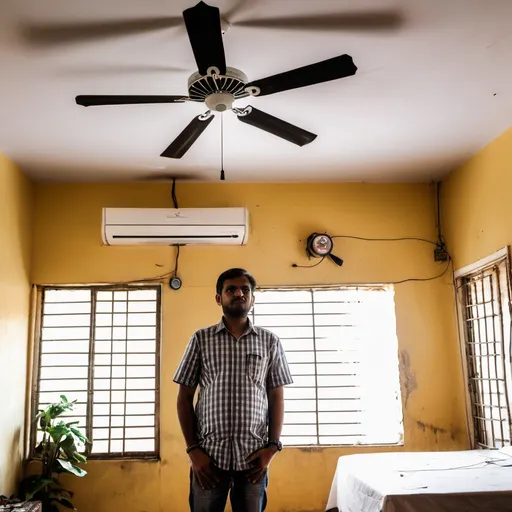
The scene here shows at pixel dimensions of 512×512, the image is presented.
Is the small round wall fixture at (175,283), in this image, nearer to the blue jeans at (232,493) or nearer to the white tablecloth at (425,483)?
the white tablecloth at (425,483)

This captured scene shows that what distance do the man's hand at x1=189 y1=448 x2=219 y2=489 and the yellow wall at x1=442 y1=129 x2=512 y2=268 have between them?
237cm

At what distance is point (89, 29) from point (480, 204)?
111 inches

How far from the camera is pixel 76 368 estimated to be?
436 centimetres

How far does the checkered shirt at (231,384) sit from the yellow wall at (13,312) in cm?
194

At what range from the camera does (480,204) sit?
3.94 m

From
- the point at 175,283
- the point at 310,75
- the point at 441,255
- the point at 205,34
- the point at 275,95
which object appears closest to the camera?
the point at 205,34

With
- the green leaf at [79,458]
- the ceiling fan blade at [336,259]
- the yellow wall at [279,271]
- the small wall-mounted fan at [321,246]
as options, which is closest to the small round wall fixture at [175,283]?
the yellow wall at [279,271]

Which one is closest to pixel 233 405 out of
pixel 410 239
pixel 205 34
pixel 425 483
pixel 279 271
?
pixel 425 483

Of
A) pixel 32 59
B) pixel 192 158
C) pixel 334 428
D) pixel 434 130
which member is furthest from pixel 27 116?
pixel 334 428

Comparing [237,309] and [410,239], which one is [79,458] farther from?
[410,239]

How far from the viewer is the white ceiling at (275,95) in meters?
2.45

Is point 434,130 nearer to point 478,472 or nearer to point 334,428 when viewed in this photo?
point 478,472

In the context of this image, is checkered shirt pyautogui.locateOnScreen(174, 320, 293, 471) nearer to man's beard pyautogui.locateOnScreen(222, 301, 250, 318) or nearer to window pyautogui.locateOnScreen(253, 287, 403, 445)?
man's beard pyautogui.locateOnScreen(222, 301, 250, 318)

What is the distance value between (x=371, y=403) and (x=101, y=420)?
2110 millimetres
